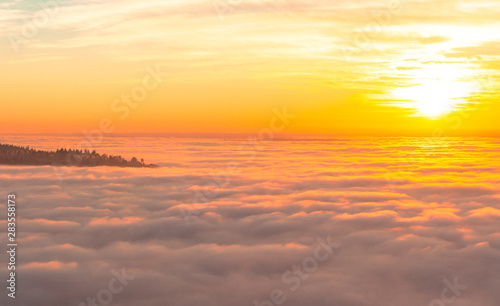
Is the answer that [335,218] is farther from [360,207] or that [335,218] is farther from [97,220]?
[97,220]

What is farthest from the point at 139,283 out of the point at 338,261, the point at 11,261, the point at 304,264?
the point at 338,261

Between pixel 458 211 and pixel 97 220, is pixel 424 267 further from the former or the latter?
pixel 97 220

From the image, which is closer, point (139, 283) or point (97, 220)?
point (139, 283)

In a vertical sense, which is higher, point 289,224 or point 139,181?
point 139,181

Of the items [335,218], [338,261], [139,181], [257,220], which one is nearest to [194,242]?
[257,220]

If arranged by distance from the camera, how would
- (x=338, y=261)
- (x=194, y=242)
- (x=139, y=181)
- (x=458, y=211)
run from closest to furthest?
(x=338, y=261) < (x=194, y=242) < (x=458, y=211) < (x=139, y=181)

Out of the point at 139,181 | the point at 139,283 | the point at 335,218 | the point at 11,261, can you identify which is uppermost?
the point at 139,181

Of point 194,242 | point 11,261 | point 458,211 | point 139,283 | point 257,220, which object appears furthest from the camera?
point 458,211
